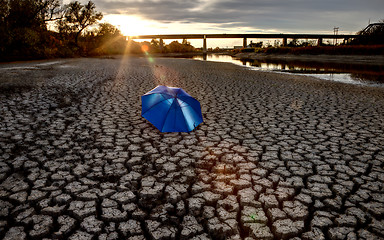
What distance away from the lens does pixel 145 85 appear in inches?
386

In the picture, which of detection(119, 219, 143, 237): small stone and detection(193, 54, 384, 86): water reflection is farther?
detection(193, 54, 384, 86): water reflection

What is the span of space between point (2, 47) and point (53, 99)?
15.9 metres

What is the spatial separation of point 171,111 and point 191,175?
158cm

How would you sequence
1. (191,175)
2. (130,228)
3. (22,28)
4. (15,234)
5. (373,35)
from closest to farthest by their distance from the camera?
(15,234), (130,228), (191,175), (22,28), (373,35)

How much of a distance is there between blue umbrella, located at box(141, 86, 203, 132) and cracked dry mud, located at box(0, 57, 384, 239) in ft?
0.72

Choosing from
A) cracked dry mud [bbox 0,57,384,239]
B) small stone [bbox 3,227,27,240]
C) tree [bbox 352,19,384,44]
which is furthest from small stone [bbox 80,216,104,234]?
tree [bbox 352,19,384,44]

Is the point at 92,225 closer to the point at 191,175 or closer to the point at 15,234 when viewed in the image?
the point at 15,234

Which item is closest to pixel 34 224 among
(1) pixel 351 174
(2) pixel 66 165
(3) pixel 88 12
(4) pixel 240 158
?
(2) pixel 66 165

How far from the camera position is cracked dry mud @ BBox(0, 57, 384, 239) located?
93.4 inches

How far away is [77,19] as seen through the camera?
32.3 metres

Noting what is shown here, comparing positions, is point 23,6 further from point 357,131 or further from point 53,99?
point 357,131

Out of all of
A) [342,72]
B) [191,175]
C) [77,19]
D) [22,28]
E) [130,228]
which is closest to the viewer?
[130,228]

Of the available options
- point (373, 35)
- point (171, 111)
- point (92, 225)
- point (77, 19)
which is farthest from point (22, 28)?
point (373, 35)

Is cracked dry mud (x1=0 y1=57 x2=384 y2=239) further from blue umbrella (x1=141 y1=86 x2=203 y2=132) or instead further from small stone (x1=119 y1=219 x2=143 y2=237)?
blue umbrella (x1=141 y1=86 x2=203 y2=132)
